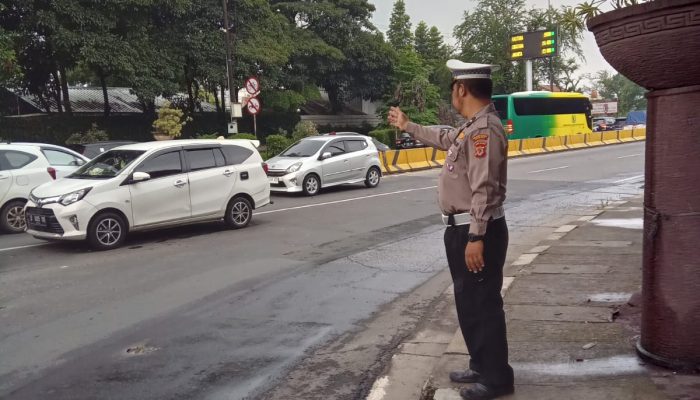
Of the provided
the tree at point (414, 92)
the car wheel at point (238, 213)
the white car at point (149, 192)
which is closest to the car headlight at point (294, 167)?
the white car at point (149, 192)

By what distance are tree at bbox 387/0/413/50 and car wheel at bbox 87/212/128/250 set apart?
45.3 m

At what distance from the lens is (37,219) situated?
8859mm

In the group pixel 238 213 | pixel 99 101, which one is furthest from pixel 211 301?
pixel 99 101

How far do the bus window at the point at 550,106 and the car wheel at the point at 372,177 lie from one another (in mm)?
18397

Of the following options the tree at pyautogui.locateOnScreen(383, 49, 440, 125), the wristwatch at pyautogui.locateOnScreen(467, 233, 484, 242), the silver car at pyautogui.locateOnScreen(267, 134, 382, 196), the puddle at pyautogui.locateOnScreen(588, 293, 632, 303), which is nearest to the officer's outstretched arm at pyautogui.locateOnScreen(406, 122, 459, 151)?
the wristwatch at pyautogui.locateOnScreen(467, 233, 484, 242)

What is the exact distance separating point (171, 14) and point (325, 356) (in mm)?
27131

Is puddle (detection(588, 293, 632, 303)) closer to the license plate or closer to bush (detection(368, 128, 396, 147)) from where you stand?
the license plate

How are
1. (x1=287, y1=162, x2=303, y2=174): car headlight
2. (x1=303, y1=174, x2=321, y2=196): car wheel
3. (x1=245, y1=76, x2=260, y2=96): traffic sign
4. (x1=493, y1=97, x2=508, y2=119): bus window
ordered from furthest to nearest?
1. (x1=493, y1=97, x2=508, y2=119): bus window
2. (x1=245, y1=76, x2=260, y2=96): traffic sign
3. (x1=303, y1=174, x2=321, y2=196): car wheel
4. (x1=287, y1=162, x2=303, y2=174): car headlight

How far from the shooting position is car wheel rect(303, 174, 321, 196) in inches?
609

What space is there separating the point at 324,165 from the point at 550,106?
22978 millimetres

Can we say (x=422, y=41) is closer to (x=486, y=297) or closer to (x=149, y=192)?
(x=149, y=192)

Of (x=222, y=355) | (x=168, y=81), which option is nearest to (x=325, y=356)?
(x=222, y=355)

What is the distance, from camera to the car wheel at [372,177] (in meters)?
17.0

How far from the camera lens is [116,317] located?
5.78m
